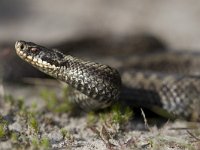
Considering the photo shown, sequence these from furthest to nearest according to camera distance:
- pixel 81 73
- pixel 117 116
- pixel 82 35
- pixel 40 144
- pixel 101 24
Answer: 1. pixel 101 24
2. pixel 82 35
3. pixel 81 73
4. pixel 117 116
5. pixel 40 144

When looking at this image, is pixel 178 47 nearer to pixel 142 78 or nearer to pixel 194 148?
pixel 142 78

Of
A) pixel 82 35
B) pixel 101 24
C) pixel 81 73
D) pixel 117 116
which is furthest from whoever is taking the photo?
pixel 101 24

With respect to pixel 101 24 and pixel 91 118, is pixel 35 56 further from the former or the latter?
pixel 101 24

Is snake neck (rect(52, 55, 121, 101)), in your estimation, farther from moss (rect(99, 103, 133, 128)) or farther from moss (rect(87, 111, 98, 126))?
moss (rect(87, 111, 98, 126))

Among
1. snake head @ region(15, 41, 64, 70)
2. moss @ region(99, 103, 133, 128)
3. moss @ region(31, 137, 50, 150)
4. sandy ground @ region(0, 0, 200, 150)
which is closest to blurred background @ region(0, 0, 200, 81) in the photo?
sandy ground @ region(0, 0, 200, 150)

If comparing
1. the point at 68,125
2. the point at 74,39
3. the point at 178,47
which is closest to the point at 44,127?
the point at 68,125

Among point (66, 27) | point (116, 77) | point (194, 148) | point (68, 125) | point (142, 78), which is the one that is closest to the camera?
point (194, 148)

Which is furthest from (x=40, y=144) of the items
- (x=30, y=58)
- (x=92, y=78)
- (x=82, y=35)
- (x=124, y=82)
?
(x=82, y=35)
